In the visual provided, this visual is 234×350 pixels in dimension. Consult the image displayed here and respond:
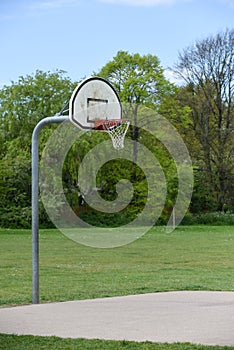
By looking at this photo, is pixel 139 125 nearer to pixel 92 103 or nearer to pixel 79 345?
pixel 92 103

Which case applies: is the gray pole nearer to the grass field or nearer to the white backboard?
the white backboard

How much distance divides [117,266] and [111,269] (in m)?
0.93

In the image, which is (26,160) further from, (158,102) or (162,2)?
(162,2)

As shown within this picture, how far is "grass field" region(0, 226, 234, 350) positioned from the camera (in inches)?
431

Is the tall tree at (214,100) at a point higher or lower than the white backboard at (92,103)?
higher

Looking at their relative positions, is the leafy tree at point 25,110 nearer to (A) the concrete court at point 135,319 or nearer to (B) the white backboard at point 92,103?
(B) the white backboard at point 92,103

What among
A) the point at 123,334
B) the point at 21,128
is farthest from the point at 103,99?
the point at 21,128

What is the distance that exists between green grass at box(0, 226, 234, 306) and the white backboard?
2583 mm

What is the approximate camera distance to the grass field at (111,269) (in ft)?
35.9

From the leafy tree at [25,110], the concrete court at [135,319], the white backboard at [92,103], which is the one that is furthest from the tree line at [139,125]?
the concrete court at [135,319]

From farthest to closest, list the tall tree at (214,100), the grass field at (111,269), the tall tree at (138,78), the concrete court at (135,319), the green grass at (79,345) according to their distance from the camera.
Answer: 1. the tall tree at (214,100)
2. the tall tree at (138,78)
3. the grass field at (111,269)
4. the concrete court at (135,319)
5. the green grass at (79,345)

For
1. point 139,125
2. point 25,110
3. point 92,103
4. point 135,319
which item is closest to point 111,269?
point 92,103

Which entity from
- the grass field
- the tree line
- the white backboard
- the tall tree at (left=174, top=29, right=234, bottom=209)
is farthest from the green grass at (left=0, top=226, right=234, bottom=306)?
the tall tree at (left=174, top=29, right=234, bottom=209)

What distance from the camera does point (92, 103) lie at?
1099 cm
